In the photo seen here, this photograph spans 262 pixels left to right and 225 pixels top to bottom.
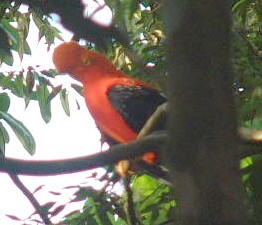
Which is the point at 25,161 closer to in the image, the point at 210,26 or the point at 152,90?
the point at 210,26

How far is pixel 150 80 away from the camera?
143cm

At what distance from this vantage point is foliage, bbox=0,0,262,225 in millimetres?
1200

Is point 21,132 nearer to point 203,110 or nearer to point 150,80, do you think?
point 150,80

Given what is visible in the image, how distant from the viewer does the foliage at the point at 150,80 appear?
47.3 inches

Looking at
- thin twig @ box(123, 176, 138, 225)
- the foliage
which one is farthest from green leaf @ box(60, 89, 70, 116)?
thin twig @ box(123, 176, 138, 225)

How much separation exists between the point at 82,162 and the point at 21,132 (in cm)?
121

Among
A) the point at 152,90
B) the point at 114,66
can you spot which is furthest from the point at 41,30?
the point at 152,90

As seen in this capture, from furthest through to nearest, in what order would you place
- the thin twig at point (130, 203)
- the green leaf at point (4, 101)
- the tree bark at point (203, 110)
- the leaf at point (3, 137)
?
1. the green leaf at point (4, 101)
2. the leaf at point (3, 137)
3. the thin twig at point (130, 203)
4. the tree bark at point (203, 110)

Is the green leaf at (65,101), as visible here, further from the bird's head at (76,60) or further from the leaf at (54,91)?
the bird's head at (76,60)

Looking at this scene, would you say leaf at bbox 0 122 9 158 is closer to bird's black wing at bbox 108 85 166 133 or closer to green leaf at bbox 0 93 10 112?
green leaf at bbox 0 93 10 112

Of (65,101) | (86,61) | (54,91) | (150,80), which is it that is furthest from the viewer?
(65,101)

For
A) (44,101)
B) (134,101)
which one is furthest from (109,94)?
(44,101)

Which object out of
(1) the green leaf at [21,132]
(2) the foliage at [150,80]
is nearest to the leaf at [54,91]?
(2) the foliage at [150,80]

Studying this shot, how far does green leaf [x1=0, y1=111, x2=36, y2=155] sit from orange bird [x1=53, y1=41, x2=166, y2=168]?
0.18 m
